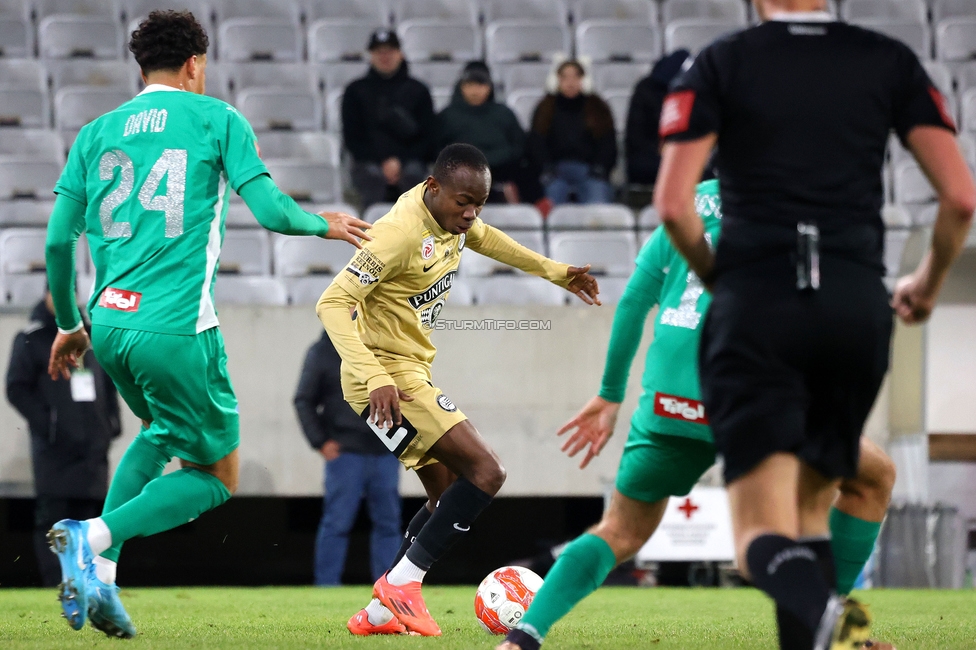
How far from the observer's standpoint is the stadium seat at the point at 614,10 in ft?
48.0

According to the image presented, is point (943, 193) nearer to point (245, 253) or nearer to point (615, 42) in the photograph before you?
point (245, 253)

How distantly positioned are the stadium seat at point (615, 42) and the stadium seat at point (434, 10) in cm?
136

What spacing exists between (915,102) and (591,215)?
850 centimetres

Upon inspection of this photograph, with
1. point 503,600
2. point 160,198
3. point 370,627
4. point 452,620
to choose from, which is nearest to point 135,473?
point 160,198

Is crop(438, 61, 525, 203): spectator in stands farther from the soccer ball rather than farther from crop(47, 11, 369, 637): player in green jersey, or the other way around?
crop(47, 11, 369, 637): player in green jersey

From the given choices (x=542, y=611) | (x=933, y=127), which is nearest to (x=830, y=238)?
(x=933, y=127)

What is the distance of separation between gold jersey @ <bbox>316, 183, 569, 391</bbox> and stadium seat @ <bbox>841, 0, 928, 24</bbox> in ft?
34.4

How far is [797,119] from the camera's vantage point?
2.83 metres

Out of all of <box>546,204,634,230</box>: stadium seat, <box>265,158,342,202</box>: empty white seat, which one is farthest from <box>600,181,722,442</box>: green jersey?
<box>265,158,342,202</box>: empty white seat

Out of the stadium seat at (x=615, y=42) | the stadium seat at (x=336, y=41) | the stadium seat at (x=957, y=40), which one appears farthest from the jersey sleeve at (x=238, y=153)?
the stadium seat at (x=957, y=40)

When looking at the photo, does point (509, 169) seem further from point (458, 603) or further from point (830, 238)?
point (830, 238)

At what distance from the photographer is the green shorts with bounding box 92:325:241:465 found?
436cm

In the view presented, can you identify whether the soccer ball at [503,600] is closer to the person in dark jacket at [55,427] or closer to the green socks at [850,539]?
the green socks at [850,539]

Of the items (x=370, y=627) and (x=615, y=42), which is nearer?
(x=370, y=627)
